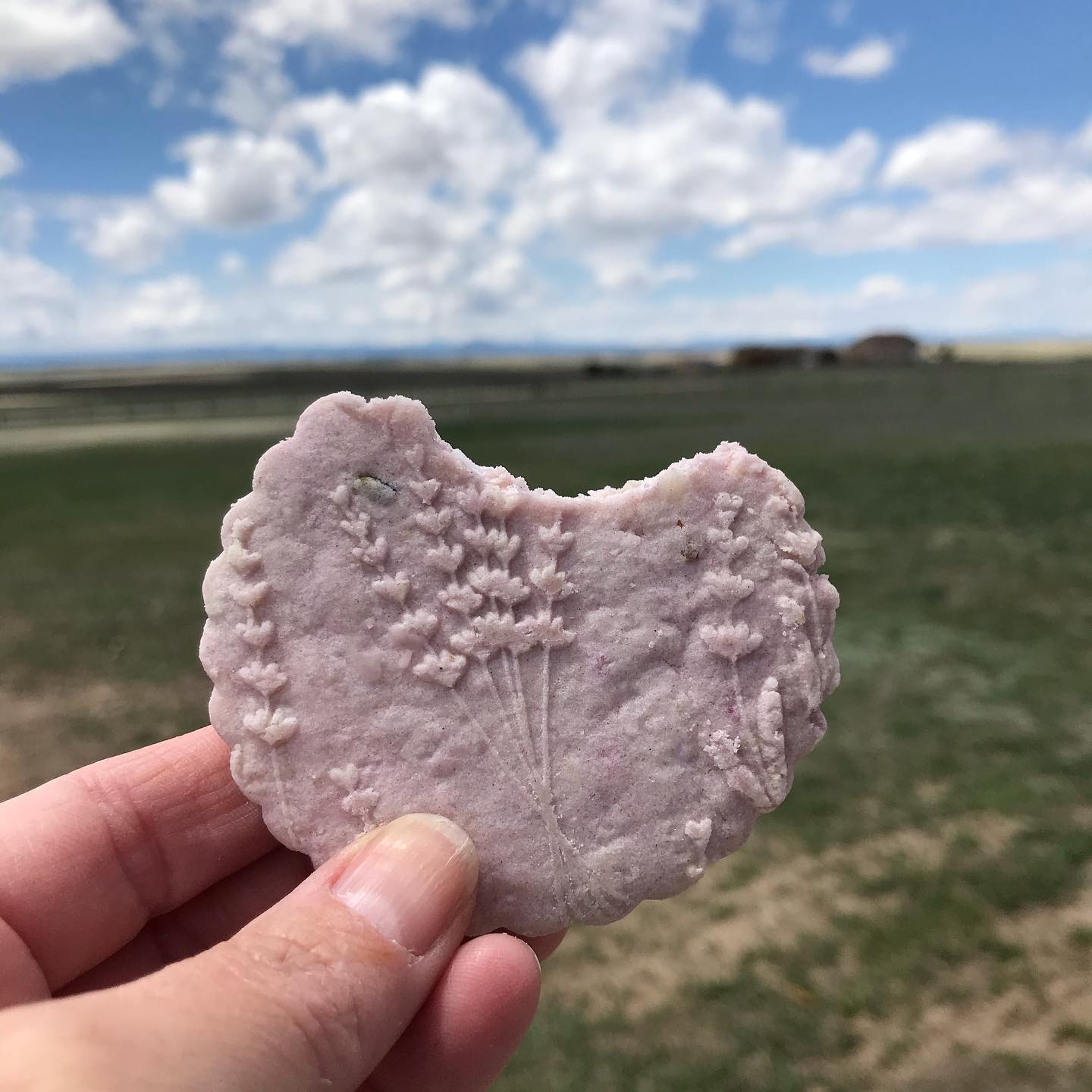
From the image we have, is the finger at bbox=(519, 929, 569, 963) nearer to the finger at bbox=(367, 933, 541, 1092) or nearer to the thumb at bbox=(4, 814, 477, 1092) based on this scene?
the finger at bbox=(367, 933, 541, 1092)

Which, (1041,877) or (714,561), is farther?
(1041,877)

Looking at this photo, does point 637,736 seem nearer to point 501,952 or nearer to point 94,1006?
point 501,952

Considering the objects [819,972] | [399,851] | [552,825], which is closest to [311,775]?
[399,851]

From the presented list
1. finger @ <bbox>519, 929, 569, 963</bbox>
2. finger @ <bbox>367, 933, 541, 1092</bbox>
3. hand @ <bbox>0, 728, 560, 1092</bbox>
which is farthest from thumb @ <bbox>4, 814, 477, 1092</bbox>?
finger @ <bbox>519, 929, 569, 963</bbox>

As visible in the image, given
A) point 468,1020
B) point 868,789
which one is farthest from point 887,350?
point 468,1020

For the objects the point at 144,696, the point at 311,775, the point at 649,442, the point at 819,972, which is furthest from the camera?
the point at 649,442

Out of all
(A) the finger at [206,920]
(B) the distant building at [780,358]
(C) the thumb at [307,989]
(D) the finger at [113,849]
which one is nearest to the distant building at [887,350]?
(B) the distant building at [780,358]
